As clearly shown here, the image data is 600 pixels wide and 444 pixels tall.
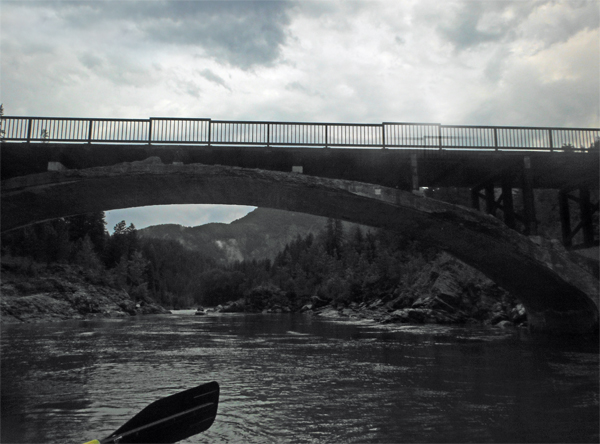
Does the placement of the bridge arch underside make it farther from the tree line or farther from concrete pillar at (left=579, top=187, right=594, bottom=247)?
the tree line

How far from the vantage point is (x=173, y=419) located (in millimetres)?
4758

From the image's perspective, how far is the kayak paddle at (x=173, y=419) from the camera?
4379mm

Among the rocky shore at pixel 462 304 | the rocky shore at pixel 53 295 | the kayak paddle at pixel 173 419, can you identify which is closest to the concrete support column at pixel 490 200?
the rocky shore at pixel 462 304

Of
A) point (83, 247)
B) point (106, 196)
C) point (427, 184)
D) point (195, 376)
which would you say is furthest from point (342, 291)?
point (195, 376)

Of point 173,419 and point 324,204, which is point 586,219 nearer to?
point 324,204

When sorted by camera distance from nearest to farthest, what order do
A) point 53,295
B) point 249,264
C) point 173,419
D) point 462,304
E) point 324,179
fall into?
point 173,419 < point 324,179 < point 462,304 < point 53,295 < point 249,264

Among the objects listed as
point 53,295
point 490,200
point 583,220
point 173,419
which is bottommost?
point 173,419

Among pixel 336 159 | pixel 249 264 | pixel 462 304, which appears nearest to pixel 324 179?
pixel 336 159

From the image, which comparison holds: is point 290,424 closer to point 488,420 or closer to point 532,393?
point 488,420

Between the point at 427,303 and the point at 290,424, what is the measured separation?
99.4ft

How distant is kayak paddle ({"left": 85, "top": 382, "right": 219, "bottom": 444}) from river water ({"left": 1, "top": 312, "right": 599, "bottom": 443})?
271mm

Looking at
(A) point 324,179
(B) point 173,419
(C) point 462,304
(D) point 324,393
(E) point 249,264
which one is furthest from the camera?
(E) point 249,264

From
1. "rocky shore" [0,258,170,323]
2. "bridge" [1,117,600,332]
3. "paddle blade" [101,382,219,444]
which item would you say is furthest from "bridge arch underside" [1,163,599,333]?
"rocky shore" [0,258,170,323]

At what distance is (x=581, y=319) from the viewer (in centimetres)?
1898
